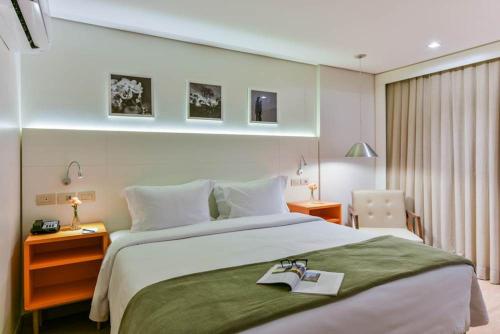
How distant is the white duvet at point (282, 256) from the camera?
1454 mm

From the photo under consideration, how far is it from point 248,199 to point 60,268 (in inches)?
69.7

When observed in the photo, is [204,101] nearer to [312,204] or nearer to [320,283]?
[312,204]

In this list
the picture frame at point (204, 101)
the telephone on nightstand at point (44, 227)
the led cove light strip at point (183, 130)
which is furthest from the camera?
the picture frame at point (204, 101)

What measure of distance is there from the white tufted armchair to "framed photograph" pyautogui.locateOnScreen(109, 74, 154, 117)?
2.75 m

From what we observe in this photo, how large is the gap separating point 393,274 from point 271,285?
2.16ft

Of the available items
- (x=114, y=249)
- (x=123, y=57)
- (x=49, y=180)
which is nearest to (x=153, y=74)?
(x=123, y=57)

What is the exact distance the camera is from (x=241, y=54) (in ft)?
12.0

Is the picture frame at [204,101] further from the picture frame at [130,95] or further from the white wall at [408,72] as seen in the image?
the white wall at [408,72]

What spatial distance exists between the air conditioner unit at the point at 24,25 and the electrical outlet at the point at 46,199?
1152 millimetres

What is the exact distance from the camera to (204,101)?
3.43 m

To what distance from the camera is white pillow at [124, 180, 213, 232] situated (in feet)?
8.77

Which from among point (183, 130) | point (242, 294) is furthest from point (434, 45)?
point (242, 294)

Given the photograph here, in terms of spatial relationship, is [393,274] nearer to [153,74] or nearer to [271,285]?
[271,285]

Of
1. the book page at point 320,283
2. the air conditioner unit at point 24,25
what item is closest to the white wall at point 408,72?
the book page at point 320,283
